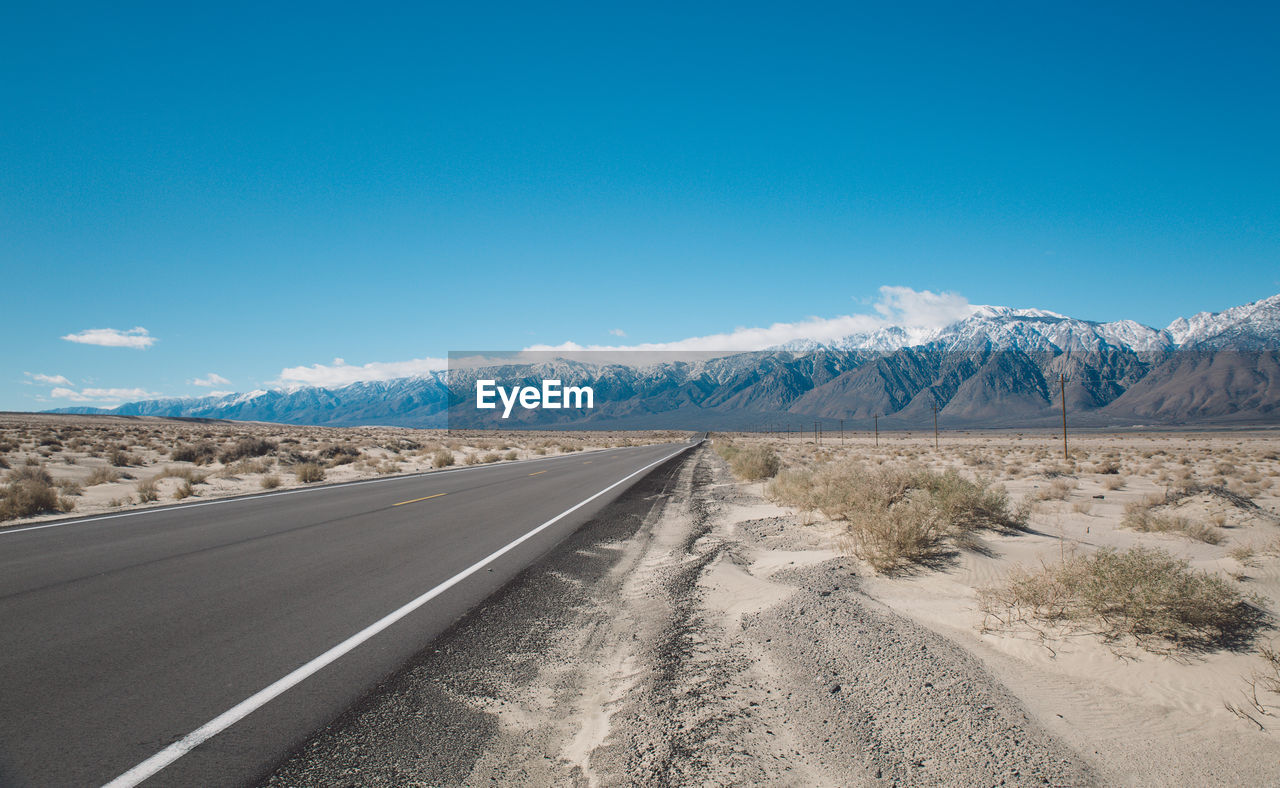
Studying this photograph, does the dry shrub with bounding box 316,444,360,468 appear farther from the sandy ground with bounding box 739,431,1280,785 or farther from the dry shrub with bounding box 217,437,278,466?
the sandy ground with bounding box 739,431,1280,785

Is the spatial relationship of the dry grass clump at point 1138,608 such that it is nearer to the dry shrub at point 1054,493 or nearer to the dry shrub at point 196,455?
the dry shrub at point 1054,493

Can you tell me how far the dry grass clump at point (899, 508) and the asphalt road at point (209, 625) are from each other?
4358 mm

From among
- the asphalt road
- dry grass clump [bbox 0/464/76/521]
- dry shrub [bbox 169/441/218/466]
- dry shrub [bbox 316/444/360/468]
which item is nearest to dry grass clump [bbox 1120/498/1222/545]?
the asphalt road

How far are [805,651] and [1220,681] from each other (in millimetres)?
2623

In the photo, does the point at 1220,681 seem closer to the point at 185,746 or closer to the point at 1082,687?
the point at 1082,687

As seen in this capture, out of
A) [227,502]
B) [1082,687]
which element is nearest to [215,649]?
[1082,687]

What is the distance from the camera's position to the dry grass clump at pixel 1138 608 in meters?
4.56

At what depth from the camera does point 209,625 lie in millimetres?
5141

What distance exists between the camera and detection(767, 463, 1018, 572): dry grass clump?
23.8 ft

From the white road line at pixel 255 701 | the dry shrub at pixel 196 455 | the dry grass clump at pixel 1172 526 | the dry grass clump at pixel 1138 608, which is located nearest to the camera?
the white road line at pixel 255 701

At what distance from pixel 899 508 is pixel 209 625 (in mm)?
7672

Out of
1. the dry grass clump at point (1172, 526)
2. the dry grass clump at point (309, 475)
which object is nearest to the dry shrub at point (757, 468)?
the dry grass clump at point (1172, 526)

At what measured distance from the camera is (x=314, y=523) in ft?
35.0

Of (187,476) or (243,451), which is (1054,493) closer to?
(187,476)
